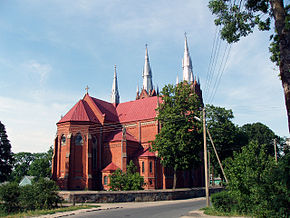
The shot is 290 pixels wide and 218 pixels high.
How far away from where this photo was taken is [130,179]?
97.6ft

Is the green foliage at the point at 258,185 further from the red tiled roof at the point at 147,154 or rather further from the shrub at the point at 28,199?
the red tiled roof at the point at 147,154

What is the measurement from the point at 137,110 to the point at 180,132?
55.3 ft

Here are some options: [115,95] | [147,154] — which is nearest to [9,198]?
[147,154]

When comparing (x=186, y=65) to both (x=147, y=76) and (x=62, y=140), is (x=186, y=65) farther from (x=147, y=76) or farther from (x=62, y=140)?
(x=62, y=140)

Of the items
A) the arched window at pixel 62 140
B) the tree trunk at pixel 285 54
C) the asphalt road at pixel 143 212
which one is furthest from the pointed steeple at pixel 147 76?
the tree trunk at pixel 285 54

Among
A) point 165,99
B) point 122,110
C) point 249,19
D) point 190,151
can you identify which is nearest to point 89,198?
point 190,151

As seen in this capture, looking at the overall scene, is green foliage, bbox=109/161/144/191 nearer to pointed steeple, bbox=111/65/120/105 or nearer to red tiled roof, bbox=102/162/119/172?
red tiled roof, bbox=102/162/119/172

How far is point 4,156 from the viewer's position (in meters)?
41.9

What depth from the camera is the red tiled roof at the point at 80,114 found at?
40750 millimetres

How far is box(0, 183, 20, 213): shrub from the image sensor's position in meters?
20.2

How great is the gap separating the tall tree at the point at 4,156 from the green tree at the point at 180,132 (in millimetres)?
24007

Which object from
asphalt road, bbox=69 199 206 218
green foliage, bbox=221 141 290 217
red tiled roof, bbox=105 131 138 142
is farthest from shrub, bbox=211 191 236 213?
red tiled roof, bbox=105 131 138 142

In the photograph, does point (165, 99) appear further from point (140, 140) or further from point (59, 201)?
point (59, 201)

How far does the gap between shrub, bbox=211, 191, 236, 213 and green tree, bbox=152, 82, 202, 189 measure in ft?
49.7
